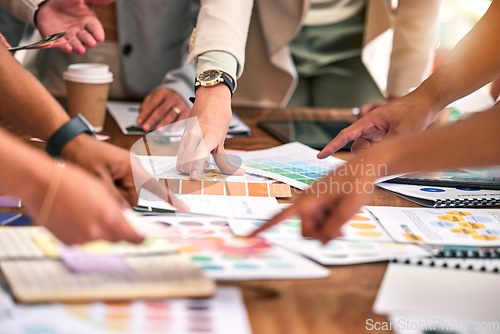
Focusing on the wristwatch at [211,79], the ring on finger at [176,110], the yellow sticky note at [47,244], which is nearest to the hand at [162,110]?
the ring on finger at [176,110]

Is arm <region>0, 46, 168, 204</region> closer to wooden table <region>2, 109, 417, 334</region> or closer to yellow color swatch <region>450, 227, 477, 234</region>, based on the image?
wooden table <region>2, 109, 417, 334</region>

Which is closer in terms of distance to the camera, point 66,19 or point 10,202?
point 10,202

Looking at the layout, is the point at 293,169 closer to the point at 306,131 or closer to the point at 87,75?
the point at 306,131

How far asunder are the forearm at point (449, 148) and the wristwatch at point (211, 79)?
0.58m

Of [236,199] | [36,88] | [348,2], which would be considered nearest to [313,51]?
[348,2]

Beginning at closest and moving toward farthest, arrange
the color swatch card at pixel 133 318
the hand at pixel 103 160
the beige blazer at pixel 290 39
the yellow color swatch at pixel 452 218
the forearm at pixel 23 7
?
the color swatch card at pixel 133 318 → the hand at pixel 103 160 → the yellow color swatch at pixel 452 218 → the forearm at pixel 23 7 → the beige blazer at pixel 290 39

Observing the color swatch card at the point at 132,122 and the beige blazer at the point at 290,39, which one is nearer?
the color swatch card at the point at 132,122

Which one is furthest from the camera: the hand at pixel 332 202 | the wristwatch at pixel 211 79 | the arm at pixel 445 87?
the wristwatch at pixel 211 79

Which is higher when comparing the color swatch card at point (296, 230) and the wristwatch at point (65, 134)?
the wristwatch at point (65, 134)

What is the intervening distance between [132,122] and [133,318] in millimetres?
945

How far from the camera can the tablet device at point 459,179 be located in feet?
3.45

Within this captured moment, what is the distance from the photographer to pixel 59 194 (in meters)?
0.56

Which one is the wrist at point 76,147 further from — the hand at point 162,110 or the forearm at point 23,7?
the forearm at point 23,7

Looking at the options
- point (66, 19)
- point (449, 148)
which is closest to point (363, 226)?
point (449, 148)
